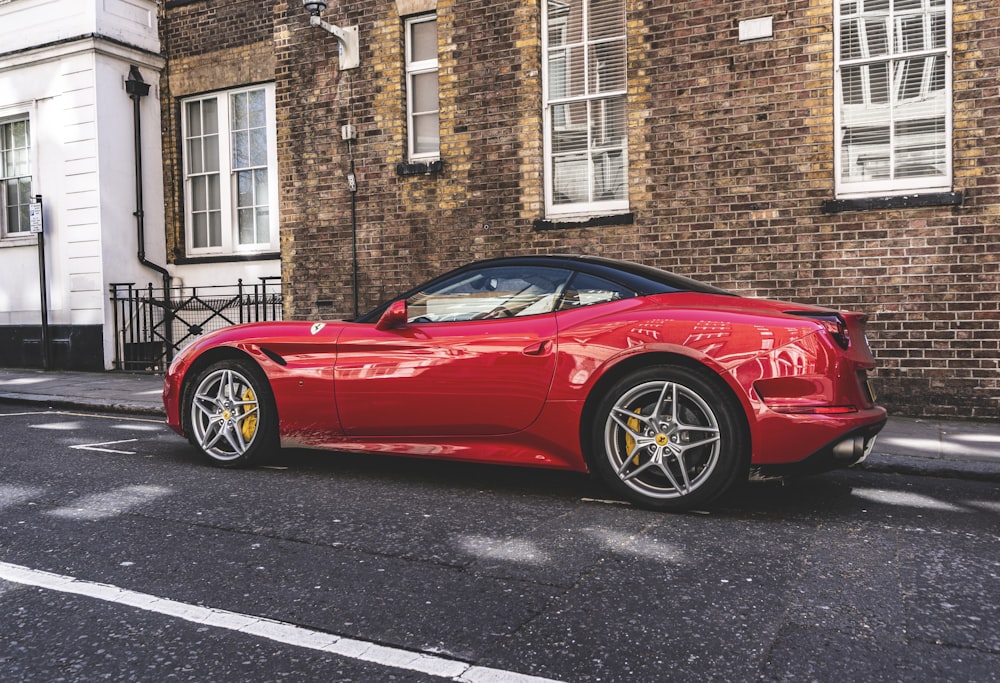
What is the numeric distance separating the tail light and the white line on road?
2479 millimetres

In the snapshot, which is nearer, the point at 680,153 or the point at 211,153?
the point at 680,153

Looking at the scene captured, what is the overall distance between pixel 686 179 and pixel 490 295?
4.71 metres

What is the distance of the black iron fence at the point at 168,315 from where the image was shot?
12.7 m

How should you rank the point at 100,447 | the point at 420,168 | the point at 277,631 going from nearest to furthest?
1. the point at 277,631
2. the point at 100,447
3. the point at 420,168

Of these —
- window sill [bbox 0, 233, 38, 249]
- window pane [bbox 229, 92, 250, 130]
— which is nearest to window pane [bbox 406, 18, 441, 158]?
window pane [bbox 229, 92, 250, 130]

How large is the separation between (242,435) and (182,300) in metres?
8.44

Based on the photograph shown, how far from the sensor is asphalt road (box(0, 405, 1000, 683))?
8.63 ft

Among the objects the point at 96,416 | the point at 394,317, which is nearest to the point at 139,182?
the point at 96,416

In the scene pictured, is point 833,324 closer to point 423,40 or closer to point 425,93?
point 425,93

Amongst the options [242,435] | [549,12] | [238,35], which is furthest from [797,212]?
[238,35]

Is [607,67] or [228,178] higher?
[607,67]

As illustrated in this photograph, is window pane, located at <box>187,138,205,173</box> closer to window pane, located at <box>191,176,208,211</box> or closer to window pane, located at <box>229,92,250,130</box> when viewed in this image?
window pane, located at <box>191,176,208,211</box>

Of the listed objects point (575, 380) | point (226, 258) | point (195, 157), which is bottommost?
point (575, 380)

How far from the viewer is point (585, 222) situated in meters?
9.49
